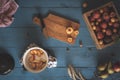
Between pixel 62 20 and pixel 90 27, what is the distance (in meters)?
0.13

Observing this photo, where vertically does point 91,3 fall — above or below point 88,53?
above

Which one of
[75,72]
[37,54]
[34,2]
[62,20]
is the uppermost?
[34,2]

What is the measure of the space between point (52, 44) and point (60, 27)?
86 millimetres

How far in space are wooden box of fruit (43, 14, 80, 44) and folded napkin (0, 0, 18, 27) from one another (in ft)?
0.50

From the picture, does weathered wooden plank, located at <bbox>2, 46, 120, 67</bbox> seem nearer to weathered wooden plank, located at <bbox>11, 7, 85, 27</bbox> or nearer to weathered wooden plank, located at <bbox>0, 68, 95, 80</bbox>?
weathered wooden plank, located at <bbox>0, 68, 95, 80</bbox>

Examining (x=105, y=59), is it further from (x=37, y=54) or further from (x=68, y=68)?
(x=37, y=54)

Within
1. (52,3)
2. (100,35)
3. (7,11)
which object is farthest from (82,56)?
(7,11)

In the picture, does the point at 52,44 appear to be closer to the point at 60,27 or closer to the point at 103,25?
the point at 60,27

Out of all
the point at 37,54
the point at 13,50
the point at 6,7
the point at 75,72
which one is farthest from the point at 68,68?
the point at 6,7

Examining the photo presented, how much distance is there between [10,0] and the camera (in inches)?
65.6

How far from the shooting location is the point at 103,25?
5.49ft

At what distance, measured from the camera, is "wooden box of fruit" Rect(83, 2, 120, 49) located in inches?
65.9

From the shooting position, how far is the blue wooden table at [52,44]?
5.52ft

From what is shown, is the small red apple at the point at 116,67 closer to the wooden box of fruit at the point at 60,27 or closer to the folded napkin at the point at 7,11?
the wooden box of fruit at the point at 60,27
